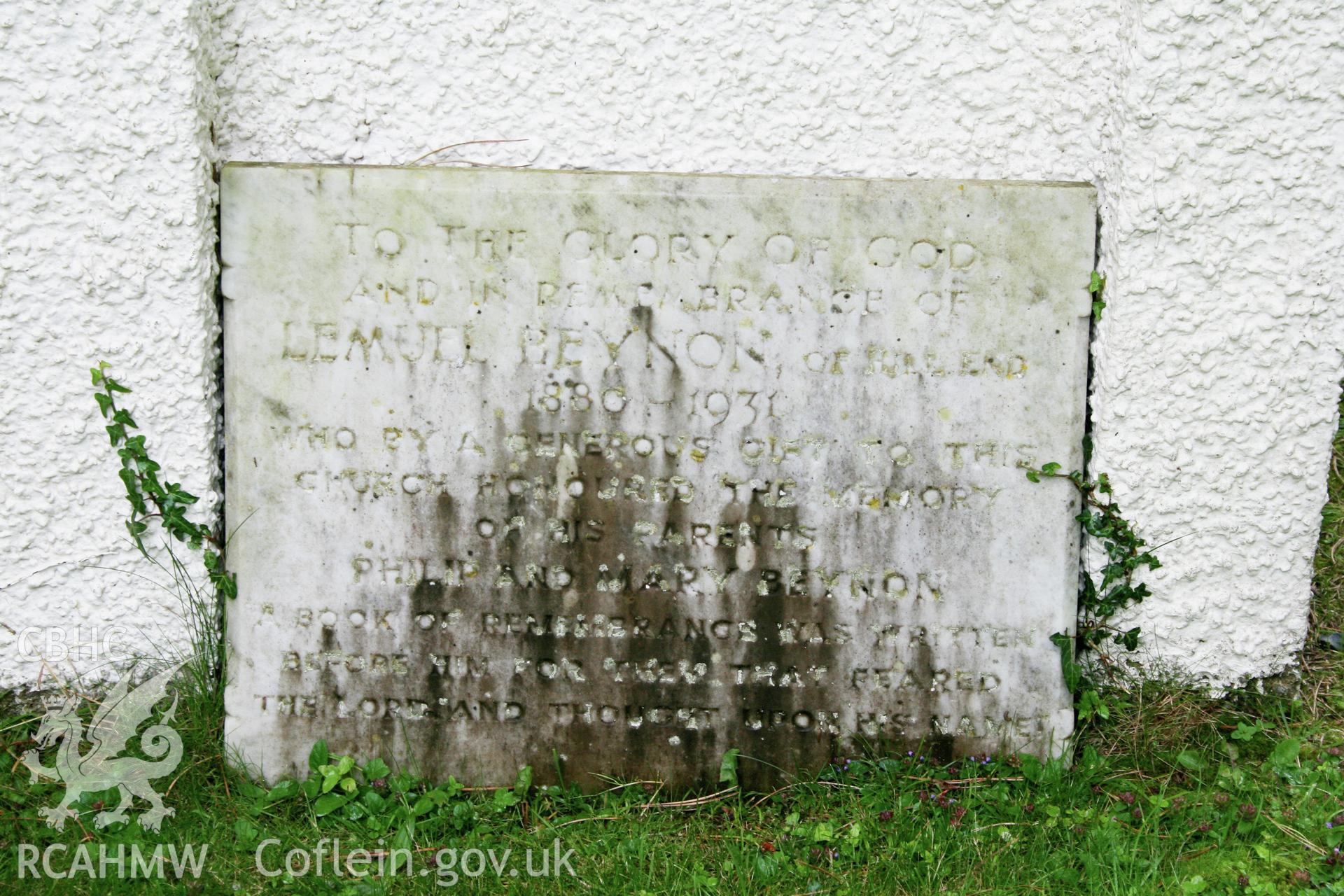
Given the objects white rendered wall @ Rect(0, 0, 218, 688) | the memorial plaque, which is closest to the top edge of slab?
the memorial plaque

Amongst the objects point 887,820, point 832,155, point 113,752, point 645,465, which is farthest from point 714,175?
point 113,752

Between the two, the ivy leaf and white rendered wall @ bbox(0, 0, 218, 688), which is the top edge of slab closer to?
white rendered wall @ bbox(0, 0, 218, 688)

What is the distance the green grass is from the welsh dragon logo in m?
0.03

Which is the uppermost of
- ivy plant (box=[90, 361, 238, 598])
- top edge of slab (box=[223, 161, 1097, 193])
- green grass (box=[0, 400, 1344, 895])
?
top edge of slab (box=[223, 161, 1097, 193])

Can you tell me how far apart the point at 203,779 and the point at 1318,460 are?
9.31 feet

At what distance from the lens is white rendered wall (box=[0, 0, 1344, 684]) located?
2182 millimetres

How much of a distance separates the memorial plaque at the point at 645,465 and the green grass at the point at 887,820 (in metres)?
0.10

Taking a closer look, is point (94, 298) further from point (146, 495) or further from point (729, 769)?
point (729, 769)

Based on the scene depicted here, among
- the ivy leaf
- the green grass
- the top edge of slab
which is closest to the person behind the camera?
the green grass

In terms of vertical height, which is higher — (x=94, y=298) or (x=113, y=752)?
(x=94, y=298)

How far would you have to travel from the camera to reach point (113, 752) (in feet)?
7.70

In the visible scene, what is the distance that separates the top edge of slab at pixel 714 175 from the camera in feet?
7.38

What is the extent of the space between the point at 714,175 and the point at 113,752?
204 cm

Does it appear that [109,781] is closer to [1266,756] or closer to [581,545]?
[581,545]
